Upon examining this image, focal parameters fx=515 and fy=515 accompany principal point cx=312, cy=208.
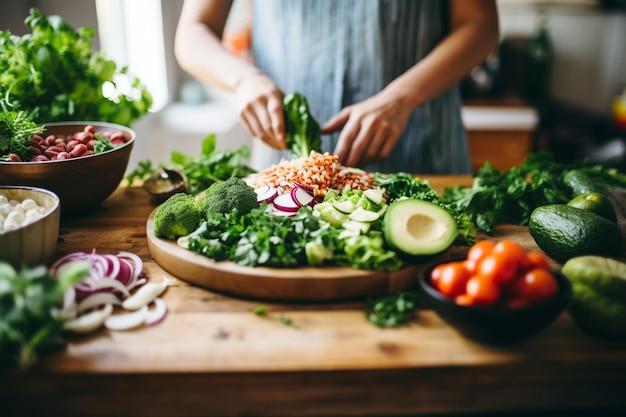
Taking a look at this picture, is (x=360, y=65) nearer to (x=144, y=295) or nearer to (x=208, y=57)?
(x=208, y=57)

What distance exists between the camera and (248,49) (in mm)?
3650

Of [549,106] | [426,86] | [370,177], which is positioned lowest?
[549,106]

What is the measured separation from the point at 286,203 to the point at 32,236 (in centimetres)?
60

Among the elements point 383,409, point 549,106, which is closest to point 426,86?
point 383,409

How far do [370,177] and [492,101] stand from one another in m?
2.79

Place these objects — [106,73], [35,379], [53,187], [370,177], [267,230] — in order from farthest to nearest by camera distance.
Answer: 1. [106,73]
2. [370,177]
3. [53,187]
4. [267,230]
5. [35,379]

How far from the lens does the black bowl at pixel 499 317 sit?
0.92 meters

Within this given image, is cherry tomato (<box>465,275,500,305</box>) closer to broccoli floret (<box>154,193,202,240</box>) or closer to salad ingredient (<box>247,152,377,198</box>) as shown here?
salad ingredient (<box>247,152,377,198</box>)

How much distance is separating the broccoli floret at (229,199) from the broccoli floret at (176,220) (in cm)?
Result: 4

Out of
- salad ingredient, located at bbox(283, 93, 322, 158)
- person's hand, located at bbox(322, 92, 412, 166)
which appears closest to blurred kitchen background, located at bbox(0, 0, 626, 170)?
salad ingredient, located at bbox(283, 93, 322, 158)

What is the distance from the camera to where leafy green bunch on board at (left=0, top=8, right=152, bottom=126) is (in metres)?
1.66

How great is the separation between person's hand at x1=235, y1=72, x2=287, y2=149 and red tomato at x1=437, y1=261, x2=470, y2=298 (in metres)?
0.93

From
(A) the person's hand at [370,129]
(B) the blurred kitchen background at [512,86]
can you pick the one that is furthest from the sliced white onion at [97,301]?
(B) the blurred kitchen background at [512,86]

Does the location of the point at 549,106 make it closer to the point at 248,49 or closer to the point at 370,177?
the point at 248,49
